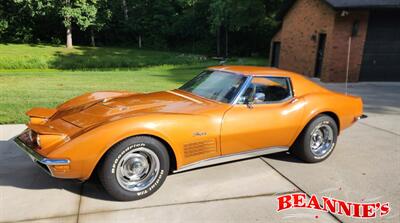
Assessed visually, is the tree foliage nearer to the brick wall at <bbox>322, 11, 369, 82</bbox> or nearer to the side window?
the brick wall at <bbox>322, 11, 369, 82</bbox>

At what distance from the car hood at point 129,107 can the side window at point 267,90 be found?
45cm

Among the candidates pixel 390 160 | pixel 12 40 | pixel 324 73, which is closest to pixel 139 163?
pixel 390 160

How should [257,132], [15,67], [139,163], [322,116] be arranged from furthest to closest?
[15,67] → [322,116] → [257,132] → [139,163]

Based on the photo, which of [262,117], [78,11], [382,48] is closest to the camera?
[262,117]

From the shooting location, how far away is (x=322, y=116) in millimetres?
4785

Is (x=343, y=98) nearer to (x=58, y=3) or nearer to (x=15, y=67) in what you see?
(x=15, y=67)

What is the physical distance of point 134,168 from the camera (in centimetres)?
360

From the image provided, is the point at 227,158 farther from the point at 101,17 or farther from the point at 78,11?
the point at 101,17

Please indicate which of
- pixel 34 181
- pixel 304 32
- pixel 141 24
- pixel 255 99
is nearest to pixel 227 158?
pixel 255 99

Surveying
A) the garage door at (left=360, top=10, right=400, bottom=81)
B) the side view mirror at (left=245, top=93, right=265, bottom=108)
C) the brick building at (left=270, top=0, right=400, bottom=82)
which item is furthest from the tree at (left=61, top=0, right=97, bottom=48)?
the side view mirror at (left=245, top=93, right=265, bottom=108)

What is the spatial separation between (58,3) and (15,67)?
46.3ft

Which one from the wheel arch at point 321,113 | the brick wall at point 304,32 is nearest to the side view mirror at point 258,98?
the wheel arch at point 321,113

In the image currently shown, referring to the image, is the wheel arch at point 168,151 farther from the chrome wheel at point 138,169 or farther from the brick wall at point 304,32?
the brick wall at point 304,32

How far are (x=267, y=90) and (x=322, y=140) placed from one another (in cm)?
116
